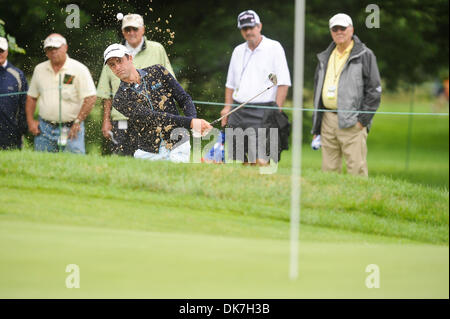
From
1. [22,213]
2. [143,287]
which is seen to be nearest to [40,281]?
[143,287]

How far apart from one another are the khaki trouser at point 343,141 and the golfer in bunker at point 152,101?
3.84ft

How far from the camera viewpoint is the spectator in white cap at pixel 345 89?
4.10 m

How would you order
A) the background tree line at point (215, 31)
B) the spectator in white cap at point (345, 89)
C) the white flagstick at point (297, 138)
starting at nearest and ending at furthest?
the background tree line at point (215, 31) → the spectator in white cap at point (345, 89) → the white flagstick at point (297, 138)

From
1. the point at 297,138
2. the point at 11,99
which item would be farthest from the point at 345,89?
the point at 297,138

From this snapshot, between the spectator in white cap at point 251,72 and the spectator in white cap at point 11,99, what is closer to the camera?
the spectator in white cap at point 251,72

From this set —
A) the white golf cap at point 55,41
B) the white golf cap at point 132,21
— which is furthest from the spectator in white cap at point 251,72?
the white golf cap at point 55,41

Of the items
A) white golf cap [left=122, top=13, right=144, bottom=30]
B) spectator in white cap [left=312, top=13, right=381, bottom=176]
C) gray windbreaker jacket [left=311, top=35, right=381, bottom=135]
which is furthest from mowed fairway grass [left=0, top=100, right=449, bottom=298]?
white golf cap [left=122, top=13, right=144, bottom=30]

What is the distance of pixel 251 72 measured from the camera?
3785 millimetres

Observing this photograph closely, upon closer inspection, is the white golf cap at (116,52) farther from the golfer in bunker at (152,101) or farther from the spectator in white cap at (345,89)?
the spectator in white cap at (345,89)

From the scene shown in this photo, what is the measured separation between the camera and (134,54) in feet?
10.8

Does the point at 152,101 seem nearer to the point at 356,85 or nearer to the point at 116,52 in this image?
the point at 116,52

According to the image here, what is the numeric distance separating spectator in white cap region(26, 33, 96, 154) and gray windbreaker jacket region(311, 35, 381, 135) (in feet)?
3.77
